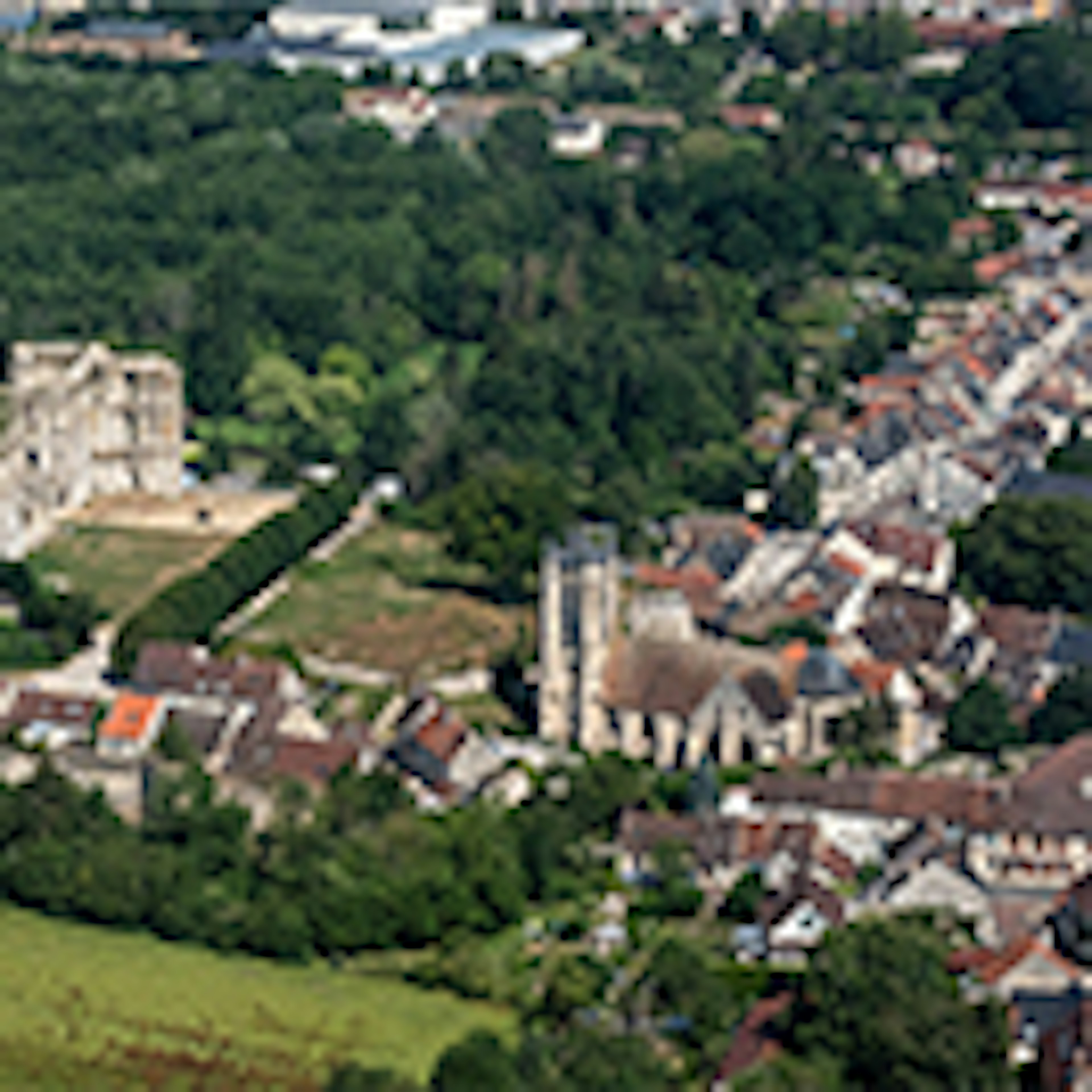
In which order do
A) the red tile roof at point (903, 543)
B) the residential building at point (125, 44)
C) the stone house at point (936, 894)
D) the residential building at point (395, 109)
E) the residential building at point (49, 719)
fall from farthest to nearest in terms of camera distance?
the residential building at point (125, 44) < the residential building at point (395, 109) < the red tile roof at point (903, 543) < the residential building at point (49, 719) < the stone house at point (936, 894)

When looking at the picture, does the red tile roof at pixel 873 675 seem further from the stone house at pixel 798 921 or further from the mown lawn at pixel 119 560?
the mown lawn at pixel 119 560

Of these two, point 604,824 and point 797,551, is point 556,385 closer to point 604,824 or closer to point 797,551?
point 797,551

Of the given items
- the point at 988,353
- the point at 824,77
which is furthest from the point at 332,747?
the point at 824,77

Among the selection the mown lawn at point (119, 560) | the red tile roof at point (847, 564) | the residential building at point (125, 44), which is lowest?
the mown lawn at point (119, 560)

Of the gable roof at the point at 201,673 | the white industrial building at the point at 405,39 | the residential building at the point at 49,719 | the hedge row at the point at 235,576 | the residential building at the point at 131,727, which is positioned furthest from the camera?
the white industrial building at the point at 405,39

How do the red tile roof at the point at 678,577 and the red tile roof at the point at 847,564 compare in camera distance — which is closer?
the red tile roof at the point at 847,564

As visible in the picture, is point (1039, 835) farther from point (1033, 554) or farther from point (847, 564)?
point (1033, 554)

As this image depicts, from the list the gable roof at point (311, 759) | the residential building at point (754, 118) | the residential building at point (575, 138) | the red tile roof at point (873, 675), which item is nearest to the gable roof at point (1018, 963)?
the red tile roof at point (873, 675)

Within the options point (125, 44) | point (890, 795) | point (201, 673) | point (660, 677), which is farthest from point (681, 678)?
point (125, 44)
